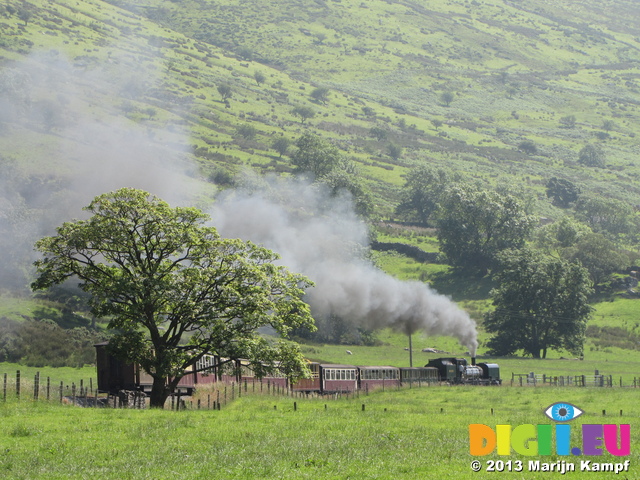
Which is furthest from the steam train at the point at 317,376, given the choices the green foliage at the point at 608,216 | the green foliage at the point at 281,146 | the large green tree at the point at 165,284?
the green foliage at the point at 281,146

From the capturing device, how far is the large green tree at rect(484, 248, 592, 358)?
102375 mm

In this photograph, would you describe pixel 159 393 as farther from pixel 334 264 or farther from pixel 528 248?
pixel 528 248

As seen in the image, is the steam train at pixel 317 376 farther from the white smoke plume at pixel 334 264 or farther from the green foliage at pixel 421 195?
the green foliage at pixel 421 195

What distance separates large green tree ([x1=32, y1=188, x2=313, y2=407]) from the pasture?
403cm

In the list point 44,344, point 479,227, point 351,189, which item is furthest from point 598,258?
point 44,344

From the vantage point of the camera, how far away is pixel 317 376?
63.3 meters

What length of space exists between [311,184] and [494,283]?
3777 cm

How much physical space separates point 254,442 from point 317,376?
3493 centimetres

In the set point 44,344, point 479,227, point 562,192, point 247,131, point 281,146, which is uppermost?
point 247,131

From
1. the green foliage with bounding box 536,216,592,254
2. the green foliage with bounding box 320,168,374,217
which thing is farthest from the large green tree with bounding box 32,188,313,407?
the green foliage with bounding box 536,216,592,254

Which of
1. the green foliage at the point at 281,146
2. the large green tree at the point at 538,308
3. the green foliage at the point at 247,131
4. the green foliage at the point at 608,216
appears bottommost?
the large green tree at the point at 538,308

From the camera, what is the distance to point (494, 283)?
128250 mm

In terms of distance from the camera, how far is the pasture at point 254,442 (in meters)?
23.3

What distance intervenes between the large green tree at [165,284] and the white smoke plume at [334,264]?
2839 centimetres
